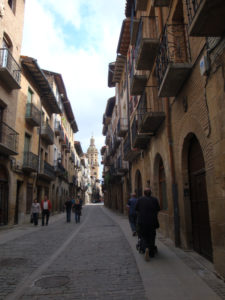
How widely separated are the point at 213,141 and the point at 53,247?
235 inches

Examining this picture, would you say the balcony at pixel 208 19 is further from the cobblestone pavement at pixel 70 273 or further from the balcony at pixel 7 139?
the balcony at pixel 7 139

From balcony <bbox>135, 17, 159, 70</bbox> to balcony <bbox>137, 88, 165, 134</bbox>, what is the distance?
1118 mm

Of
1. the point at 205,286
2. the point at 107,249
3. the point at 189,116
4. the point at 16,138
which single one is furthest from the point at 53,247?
the point at 16,138

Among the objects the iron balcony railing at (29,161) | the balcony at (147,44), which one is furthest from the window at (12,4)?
the balcony at (147,44)

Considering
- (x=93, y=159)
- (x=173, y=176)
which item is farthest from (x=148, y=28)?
(x=93, y=159)

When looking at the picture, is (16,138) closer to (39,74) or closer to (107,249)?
(39,74)

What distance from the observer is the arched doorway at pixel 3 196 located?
14.0m

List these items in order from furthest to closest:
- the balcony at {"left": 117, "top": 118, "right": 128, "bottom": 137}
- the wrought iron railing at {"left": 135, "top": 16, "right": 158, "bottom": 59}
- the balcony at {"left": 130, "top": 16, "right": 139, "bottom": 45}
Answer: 1. the balcony at {"left": 117, "top": 118, "right": 128, "bottom": 137}
2. the balcony at {"left": 130, "top": 16, "right": 139, "bottom": 45}
3. the wrought iron railing at {"left": 135, "top": 16, "right": 158, "bottom": 59}

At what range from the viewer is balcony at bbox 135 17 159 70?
29.8 ft

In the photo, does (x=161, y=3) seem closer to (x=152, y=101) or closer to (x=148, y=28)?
(x=148, y=28)

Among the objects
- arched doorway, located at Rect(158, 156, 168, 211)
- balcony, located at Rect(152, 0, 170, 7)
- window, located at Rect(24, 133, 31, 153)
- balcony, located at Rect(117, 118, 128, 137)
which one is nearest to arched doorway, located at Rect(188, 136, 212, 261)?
arched doorway, located at Rect(158, 156, 168, 211)

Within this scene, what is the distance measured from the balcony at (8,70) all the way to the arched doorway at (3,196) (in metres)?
4.69

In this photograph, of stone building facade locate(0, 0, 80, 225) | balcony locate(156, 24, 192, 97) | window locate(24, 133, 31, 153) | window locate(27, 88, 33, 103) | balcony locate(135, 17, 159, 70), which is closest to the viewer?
balcony locate(156, 24, 192, 97)

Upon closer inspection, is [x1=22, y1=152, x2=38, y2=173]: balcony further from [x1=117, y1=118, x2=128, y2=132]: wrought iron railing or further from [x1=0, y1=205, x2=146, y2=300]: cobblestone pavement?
[x1=0, y1=205, x2=146, y2=300]: cobblestone pavement
